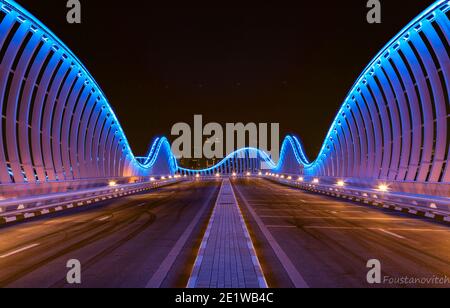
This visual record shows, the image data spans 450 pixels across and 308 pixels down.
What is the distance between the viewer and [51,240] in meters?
12.1

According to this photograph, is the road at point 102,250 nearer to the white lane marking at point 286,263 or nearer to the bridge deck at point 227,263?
the bridge deck at point 227,263

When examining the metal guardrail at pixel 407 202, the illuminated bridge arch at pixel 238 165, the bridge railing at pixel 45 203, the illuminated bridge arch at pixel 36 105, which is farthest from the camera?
the illuminated bridge arch at pixel 238 165

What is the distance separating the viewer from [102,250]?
10430mm

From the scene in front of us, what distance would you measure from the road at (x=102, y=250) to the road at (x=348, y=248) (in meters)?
1.92

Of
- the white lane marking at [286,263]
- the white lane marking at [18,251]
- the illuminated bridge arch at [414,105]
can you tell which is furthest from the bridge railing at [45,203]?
the illuminated bridge arch at [414,105]

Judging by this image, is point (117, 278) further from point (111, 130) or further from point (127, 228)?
point (111, 130)

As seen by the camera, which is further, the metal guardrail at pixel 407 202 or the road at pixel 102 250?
the metal guardrail at pixel 407 202

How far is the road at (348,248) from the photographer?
7879 millimetres

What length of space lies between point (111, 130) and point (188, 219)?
1398 inches

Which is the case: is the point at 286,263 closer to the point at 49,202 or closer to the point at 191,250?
the point at 191,250

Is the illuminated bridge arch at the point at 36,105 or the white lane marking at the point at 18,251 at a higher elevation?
the illuminated bridge arch at the point at 36,105

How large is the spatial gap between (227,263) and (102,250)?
354 centimetres

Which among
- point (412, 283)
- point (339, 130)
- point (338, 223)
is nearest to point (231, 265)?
point (412, 283)

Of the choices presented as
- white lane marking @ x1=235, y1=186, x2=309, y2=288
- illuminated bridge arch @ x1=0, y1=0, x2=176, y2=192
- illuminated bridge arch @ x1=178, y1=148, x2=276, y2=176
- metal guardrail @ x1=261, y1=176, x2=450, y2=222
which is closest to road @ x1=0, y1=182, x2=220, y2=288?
white lane marking @ x1=235, y1=186, x2=309, y2=288
